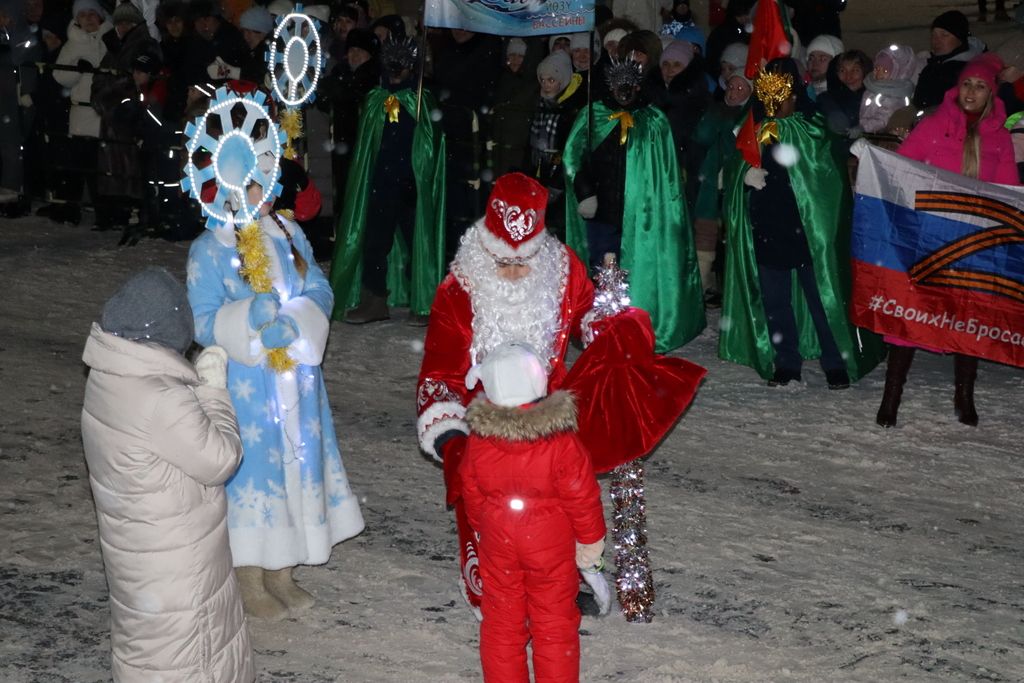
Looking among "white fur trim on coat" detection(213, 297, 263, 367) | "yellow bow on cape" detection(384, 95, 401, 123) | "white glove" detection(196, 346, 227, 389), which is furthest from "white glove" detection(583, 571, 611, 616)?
"yellow bow on cape" detection(384, 95, 401, 123)

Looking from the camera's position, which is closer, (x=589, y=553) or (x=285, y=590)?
(x=589, y=553)

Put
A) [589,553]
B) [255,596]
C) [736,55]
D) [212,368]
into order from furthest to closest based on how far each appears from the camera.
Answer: [736,55]
[255,596]
[589,553]
[212,368]

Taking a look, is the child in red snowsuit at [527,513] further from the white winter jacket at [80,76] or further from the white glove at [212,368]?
the white winter jacket at [80,76]

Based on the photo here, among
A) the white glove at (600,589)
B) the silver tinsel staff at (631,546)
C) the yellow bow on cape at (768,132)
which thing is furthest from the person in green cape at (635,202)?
the white glove at (600,589)

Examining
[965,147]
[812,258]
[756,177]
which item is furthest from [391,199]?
[965,147]

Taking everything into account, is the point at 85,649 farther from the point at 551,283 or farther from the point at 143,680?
the point at 551,283

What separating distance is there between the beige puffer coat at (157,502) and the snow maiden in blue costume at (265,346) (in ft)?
3.02

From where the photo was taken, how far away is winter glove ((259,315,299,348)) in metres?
5.09

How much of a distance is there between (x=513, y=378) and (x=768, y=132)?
4820 millimetres

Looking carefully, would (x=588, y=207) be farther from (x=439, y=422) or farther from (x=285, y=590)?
(x=439, y=422)

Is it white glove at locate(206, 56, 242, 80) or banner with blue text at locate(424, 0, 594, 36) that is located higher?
banner with blue text at locate(424, 0, 594, 36)

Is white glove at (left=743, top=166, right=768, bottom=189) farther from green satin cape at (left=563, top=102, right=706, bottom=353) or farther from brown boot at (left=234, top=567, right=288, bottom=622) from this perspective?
brown boot at (left=234, top=567, right=288, bottom=622)

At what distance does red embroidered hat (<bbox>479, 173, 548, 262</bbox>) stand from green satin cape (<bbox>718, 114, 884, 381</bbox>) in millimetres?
4081

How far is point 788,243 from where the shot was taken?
898 centimetres
